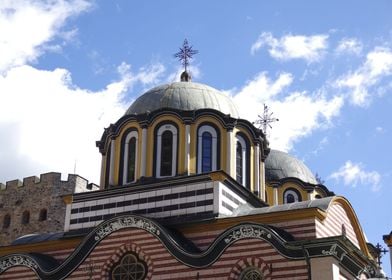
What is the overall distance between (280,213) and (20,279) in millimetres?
9673

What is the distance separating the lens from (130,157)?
28031 millimetres

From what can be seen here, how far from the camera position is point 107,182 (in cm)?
2839

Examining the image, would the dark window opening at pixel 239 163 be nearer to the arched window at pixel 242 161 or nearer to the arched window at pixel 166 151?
the arched window at pixel 242 161

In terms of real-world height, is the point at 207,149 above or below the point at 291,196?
below

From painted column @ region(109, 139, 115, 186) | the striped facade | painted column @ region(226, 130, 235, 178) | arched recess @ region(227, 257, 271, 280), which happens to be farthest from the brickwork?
arched recess @ region(227, 257, 271, 280)

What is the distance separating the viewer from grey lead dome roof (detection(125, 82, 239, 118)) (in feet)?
93.3

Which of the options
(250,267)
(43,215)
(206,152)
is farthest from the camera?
(43,215)

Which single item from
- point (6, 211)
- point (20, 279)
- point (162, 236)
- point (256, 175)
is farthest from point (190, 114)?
point (6, 211)

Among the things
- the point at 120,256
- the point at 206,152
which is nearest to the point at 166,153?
the point at 206,152

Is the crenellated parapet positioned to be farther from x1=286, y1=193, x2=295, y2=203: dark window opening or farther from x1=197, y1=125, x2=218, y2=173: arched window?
x1=197, y1=125, x2=218, y2=173: arched window

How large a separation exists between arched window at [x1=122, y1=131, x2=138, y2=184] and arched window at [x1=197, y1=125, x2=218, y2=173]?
252cm

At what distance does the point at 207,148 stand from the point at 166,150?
156 cm

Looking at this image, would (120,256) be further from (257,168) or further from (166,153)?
(257,168)

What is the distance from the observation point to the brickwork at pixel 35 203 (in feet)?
149
